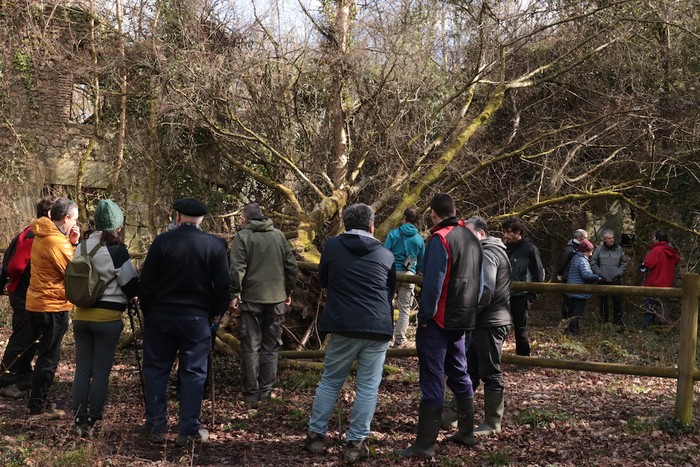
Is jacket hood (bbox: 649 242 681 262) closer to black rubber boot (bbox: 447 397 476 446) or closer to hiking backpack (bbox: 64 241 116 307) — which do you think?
black rubber boot (bbox: 447 397 476 446)

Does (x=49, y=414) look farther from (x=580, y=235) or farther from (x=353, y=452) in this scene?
(x=580, y=235)

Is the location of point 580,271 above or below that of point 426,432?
above

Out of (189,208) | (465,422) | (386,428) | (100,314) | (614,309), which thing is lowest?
(386,428)

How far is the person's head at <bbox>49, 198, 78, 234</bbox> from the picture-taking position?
19.8ft

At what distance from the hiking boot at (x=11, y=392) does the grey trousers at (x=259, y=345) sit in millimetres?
2148

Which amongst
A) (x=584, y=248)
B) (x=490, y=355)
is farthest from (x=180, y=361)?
(x=584, y=248)

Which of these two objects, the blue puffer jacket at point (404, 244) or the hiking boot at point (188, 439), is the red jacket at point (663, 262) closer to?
the blue puffer jacket at point (404, 244)

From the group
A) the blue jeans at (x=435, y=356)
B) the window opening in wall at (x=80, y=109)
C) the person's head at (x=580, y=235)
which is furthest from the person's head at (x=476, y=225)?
the window opening in wall at (x=80, y=109)

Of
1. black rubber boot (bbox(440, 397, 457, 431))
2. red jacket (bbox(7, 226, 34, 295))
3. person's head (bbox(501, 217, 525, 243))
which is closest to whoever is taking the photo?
black rubber boot (bbox(440, 397, 457, 431))

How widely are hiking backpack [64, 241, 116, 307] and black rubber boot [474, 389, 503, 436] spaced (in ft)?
10.6

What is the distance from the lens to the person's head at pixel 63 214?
19.8ft

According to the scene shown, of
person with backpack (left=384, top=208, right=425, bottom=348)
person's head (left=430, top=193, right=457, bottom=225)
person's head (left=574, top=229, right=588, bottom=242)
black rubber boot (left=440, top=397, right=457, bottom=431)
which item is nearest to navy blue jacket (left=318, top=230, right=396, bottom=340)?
person's head (left=430, top=193, right=457, bottom=225)

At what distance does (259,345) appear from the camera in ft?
22.9

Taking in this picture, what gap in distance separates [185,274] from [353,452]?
181 cm
